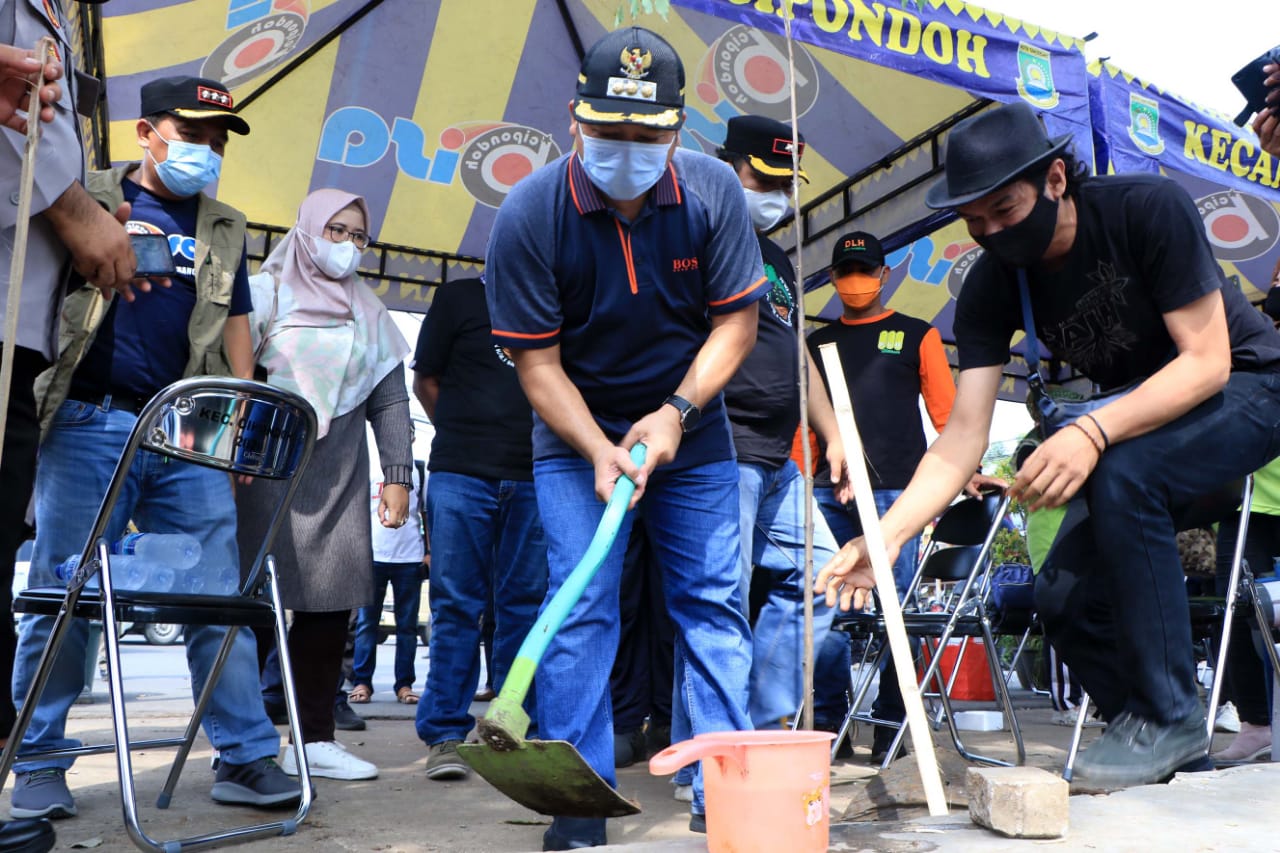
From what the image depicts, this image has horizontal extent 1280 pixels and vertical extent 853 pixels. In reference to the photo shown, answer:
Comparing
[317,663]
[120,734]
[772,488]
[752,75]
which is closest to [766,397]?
[772,488]

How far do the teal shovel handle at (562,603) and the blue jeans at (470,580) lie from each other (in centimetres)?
151

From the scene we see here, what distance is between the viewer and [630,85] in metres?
2.20

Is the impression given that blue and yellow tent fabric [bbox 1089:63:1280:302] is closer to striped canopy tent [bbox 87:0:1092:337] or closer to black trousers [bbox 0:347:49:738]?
striped canopy tent [bbox 87:0:1092:337]

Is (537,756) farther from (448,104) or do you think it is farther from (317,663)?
(448,104)

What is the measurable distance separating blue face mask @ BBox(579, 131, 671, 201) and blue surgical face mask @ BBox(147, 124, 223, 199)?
132 centimetres

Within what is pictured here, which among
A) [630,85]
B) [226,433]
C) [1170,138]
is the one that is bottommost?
[226,433]

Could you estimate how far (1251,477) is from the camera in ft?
9.03

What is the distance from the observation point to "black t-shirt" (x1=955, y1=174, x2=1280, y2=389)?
240 centimetres

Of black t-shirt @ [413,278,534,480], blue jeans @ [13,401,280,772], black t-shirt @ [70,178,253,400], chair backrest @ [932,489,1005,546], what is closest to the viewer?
blue jeans @ [13,401,280,772]

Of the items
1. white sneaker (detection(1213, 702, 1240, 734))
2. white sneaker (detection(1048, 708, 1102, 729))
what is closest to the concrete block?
white sneaker (detection(1048, 708, 1102, 729))

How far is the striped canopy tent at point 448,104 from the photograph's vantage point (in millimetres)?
6434

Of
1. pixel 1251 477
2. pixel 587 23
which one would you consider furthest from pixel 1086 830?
pixel 587 23

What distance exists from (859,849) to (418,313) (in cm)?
671

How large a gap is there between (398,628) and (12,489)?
4.63m
